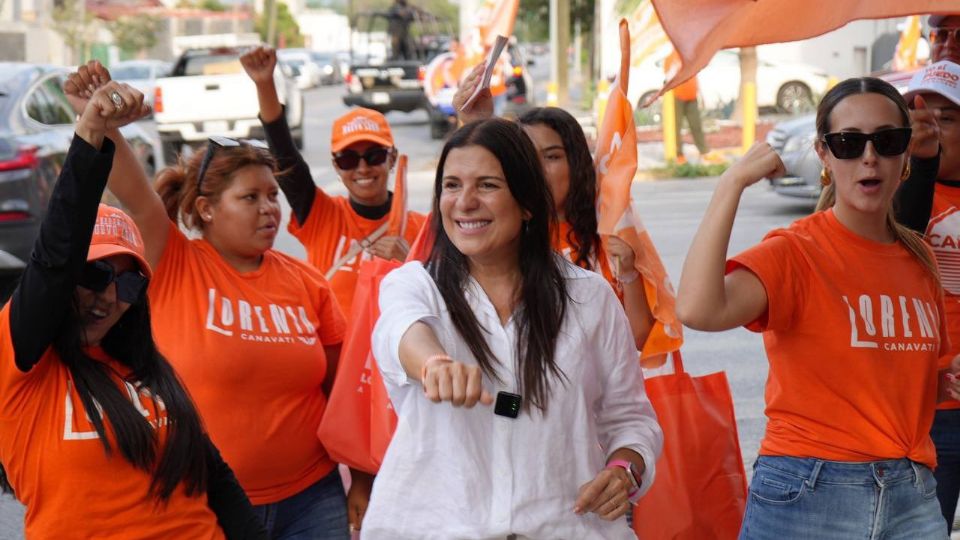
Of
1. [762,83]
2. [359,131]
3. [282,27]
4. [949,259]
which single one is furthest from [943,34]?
[282,27]

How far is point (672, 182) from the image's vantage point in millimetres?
19953

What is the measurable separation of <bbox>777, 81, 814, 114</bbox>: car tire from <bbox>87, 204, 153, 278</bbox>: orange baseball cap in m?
27.3

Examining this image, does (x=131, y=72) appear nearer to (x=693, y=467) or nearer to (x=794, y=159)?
(x=794, y=159)

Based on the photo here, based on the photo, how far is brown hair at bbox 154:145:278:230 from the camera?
165 inches

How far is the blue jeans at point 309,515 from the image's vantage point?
3.91 m

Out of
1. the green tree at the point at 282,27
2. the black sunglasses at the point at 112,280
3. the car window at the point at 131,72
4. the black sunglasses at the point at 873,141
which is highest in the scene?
the green tree at the point at 282,27

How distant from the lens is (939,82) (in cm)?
397

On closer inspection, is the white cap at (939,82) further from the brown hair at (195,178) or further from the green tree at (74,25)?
the green tree at (74,25)

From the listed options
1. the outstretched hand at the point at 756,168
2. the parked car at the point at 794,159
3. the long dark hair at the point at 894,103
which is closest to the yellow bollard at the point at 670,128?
the parked car at the point at 794,159

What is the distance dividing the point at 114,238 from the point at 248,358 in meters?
0.78

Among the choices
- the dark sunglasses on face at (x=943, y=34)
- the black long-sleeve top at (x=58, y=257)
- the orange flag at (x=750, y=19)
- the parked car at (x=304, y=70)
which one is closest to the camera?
the black long-sleeve top at (x=58, y=257)

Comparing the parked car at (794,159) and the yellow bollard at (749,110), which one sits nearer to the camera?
the parked car at (794,159)

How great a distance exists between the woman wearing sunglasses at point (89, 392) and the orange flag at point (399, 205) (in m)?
1.77

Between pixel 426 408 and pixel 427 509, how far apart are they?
0.67 feet
